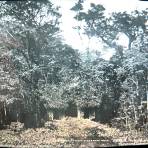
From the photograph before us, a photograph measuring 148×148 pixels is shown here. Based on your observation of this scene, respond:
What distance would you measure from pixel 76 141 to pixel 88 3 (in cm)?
208

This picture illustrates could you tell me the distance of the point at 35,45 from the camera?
4.90 meters

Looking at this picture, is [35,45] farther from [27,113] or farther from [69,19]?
[27,113]

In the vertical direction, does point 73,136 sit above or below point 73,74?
below

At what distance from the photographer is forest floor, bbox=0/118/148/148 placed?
477 centimetres

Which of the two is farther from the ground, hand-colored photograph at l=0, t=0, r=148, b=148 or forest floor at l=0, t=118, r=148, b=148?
hand-colored photograph at l=0, t=0, r=148, b=148

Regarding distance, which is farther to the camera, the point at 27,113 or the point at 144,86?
the point at 144,86

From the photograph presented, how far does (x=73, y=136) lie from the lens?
491 cm

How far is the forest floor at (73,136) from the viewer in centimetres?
477

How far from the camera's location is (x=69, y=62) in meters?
4.98

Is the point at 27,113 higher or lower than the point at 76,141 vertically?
higher

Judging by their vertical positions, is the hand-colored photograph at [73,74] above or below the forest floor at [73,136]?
above

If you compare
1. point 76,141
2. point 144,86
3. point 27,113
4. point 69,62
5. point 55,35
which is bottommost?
point 76,141

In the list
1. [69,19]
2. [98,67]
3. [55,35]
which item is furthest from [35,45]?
[98,67]

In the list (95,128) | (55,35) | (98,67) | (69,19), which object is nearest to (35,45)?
(55,35)
